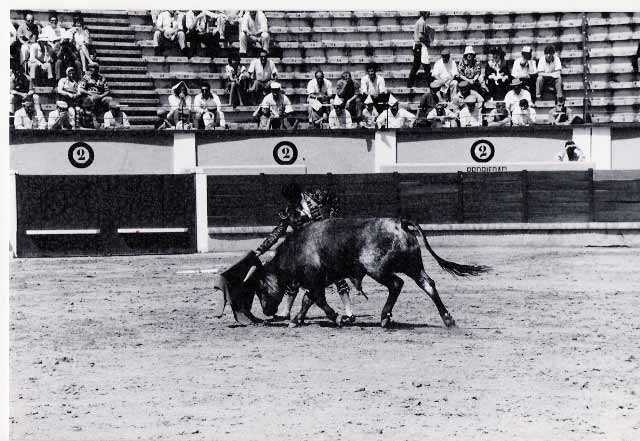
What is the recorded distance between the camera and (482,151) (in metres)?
14.2

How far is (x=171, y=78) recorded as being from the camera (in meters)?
13.9

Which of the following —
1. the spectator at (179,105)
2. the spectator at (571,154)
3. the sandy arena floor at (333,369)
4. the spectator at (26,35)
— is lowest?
the sandy arena floor at (333,369)

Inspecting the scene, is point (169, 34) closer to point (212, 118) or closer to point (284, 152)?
point (212, 118)

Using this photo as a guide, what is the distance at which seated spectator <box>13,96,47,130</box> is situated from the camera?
13.1 metres

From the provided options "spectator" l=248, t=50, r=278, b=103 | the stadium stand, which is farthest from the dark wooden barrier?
"spectator" l=248, t=50, r=278, b=103

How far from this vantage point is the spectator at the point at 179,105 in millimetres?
13531

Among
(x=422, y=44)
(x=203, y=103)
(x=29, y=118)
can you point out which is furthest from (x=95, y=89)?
(x=422, y=44)

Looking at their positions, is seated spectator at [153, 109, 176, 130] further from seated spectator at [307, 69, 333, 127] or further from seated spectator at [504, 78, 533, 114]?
seated spectator at [504, 78, 533, 114]

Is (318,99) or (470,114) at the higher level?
(318,99)

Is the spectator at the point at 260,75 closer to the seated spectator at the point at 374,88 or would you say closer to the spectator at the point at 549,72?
the seated spectator at the point at 374,88

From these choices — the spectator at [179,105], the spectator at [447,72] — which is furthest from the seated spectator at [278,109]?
the spectator at [447,72]

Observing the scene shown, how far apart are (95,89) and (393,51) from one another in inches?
150

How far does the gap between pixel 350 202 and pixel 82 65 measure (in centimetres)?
354

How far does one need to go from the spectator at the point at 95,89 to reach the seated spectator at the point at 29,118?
55 centimetres
